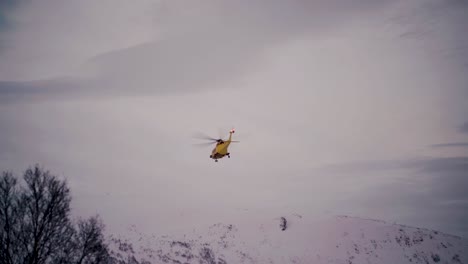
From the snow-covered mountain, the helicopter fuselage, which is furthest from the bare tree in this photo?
the helicopter fuselage

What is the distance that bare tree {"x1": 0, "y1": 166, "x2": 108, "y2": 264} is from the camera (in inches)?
470

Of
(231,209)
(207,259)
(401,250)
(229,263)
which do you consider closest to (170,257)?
(207,259)

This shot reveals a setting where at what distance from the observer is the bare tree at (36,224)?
11945 mm

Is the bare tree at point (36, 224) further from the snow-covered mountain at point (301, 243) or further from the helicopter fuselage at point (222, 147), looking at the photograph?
the helicopter fuselage at point (222, 147)

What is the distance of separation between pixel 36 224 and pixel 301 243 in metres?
40.6

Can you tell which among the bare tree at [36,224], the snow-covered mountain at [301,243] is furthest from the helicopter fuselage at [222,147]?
the bare tree at [36,224]

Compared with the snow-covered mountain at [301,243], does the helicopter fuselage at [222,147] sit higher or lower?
higher

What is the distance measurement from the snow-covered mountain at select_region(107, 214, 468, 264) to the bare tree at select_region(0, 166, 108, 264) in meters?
23.2

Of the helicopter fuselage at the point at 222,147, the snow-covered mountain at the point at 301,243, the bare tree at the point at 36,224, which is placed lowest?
the snow-covered mountain at the point at 301,243

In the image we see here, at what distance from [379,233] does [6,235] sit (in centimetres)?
5008

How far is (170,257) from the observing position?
3622 cm

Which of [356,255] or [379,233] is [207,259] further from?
[379,233]

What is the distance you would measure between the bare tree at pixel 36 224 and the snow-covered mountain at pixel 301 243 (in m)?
23.2

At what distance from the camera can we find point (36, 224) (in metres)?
12.3
